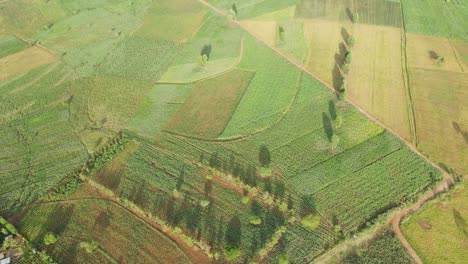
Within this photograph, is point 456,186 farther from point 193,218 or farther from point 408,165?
point 193,218

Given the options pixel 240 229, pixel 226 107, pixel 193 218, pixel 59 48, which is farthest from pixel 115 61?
pixel 240 229

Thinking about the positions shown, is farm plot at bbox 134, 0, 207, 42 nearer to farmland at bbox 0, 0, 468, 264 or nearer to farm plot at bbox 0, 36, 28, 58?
farmland at bbox 0, 0, 468, 264

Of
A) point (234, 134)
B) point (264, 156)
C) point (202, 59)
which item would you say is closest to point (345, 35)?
point (202, 59)

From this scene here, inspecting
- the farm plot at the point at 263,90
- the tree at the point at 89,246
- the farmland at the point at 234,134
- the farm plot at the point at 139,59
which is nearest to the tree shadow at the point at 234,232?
→ the farmland at the point at 234,134

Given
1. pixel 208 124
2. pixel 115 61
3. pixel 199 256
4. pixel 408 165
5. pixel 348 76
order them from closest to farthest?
pixel 199 256 < pixel 408 165 < pixel 208 124 < pixel 348 76 < pixel 115 61

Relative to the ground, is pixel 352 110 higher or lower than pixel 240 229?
higher

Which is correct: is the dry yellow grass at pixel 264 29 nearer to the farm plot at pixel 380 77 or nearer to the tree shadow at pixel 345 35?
the tree shadow at pixel 345 35

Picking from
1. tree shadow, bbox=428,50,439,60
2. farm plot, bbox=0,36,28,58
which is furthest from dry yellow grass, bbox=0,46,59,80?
tree shadow, bbox=428,50,439,60
